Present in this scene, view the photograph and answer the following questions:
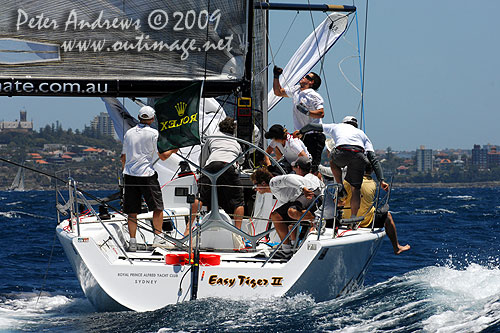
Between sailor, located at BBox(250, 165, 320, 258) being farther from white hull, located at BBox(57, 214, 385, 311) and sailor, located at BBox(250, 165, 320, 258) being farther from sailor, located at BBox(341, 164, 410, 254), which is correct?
sailor, located at BBox(341, 164, 410, 254)

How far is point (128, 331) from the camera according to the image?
17.1ft

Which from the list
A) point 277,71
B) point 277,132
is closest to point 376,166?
point 277,132

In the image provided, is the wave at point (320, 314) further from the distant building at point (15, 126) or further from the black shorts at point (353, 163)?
the distant building at point (15, 126)

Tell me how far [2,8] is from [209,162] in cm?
234

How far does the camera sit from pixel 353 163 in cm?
700

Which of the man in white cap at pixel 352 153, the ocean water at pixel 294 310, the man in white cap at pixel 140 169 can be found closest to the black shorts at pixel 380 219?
the man in white cap at pixel 352 153

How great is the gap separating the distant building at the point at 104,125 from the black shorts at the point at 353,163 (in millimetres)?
4923

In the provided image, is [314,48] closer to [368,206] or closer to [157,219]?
[368,206]

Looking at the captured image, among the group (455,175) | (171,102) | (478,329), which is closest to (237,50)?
(171,102)

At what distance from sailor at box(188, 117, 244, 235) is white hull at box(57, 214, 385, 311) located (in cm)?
113

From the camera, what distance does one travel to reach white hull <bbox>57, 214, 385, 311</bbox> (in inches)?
225

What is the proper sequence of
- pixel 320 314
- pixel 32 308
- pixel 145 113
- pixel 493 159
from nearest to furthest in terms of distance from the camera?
pixel 320 314 < pixel 145 113 < pixel 32 308 < pixel 493 159

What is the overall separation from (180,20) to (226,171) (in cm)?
145

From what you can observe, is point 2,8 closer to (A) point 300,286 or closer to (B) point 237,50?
(B) point 237,50
